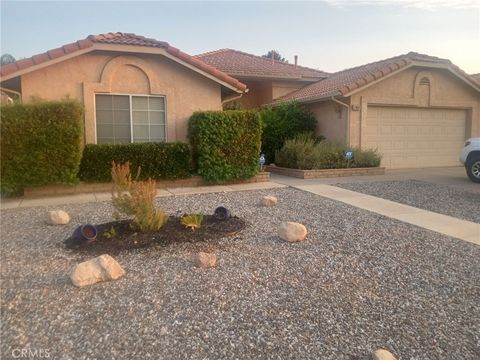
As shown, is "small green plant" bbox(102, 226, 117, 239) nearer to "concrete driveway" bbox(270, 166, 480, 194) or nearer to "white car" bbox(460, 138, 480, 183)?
"concrete driveway" bbox(270, 166, 480, 194)

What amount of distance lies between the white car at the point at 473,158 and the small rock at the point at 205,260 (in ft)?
34.5

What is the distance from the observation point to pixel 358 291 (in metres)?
4.14

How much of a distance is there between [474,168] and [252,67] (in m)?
12.0

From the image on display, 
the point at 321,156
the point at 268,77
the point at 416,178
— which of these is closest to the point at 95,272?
the point at 321,156

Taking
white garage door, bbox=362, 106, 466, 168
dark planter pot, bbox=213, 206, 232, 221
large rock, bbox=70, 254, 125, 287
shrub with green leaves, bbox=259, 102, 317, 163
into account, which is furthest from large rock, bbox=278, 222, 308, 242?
shrub with green leaves, bbox=259, 102, 317, 163

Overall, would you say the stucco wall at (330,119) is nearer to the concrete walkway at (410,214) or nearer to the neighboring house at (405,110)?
the neighboring house at (405,110)

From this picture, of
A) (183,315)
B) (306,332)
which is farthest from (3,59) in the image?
(306,332)

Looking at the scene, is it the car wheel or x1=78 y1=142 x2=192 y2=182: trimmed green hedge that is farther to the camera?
the car wheel

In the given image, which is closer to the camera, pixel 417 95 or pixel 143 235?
pixel 143 235

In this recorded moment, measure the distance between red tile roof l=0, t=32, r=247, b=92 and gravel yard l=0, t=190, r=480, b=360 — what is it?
6.03 meters

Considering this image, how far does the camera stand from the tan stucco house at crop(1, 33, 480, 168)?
36.4 feet

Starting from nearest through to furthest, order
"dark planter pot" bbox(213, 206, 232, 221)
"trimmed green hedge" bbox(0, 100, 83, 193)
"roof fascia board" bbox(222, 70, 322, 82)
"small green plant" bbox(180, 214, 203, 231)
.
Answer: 1. "small green plant" bbox(180, 214, 203, 231)
2. "dark planter pot" bbox(213, 206, 232, 221)
3. "trimmed green hedge" bbox(0, 100, 83, 193)
4. "roof fascia board" bbox(222, 70, 322, 82)

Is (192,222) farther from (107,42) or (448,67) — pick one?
(448,67)

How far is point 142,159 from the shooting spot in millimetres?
10836
